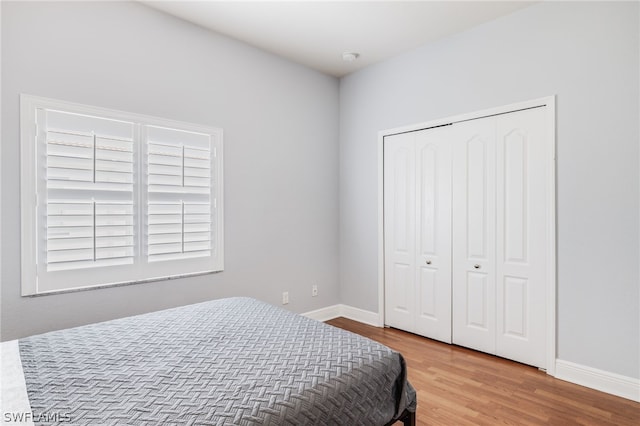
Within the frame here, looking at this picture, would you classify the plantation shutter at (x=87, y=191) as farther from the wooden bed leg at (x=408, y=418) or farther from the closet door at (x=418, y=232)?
the closet door at (x=418, y=232)

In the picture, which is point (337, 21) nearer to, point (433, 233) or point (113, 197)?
point (433, 233)

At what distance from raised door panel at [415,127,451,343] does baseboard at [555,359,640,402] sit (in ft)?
3.06

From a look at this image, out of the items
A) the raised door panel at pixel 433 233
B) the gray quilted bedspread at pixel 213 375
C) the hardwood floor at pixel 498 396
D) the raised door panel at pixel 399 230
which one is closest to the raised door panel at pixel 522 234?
the hardwood floor at pixel 498 396

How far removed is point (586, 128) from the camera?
2516 millimetres

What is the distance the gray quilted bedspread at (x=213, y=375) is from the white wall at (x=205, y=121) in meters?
0.83

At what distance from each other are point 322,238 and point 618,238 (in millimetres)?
2638

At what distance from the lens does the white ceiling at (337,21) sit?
2.74m

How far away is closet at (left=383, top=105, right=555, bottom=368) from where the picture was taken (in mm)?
2764

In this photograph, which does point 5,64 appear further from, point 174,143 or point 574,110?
point 574,110

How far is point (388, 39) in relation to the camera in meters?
3.29

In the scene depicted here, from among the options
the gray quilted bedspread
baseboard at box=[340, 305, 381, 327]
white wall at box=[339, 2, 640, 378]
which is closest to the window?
the gray quilted bedspread

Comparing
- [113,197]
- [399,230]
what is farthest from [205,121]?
[399,230]

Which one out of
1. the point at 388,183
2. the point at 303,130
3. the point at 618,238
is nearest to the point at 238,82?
the point at 303,130

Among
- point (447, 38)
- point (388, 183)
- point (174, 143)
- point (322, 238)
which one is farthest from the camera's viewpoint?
point (322, 238)
